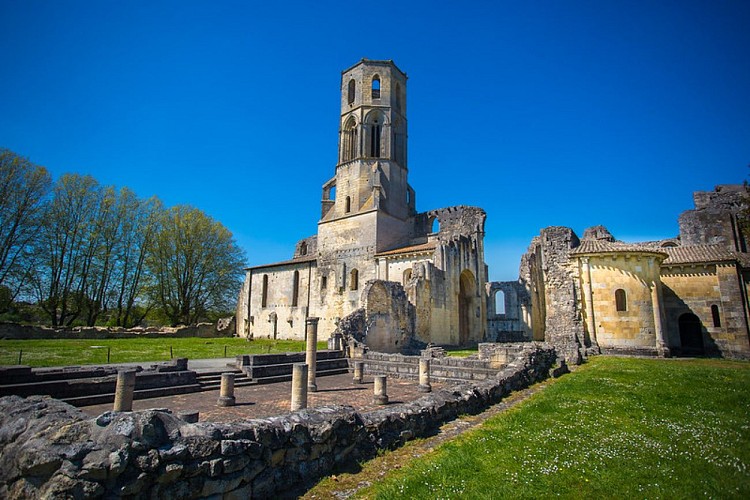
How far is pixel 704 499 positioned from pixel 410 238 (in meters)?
34.3

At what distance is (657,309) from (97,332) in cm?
3859

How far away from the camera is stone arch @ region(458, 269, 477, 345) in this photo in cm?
3259

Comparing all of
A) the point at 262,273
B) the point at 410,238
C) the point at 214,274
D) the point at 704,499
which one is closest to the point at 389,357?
the point at 704,499

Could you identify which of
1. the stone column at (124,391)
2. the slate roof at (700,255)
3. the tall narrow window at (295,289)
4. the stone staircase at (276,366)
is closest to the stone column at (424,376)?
the stone staircase at (276,366)

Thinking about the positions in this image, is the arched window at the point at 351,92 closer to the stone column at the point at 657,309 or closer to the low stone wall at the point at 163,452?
the stone column at the point at 657,309

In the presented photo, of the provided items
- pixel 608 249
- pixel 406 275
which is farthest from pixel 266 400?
pixel 406 275

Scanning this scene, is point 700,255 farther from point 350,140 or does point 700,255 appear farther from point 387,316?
point 350,140

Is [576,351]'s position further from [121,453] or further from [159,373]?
[121,453]

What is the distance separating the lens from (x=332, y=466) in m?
5.89

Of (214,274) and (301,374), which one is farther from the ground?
(214,274)

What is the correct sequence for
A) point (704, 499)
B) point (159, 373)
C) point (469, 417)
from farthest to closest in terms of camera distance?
point (159, 373) < point (469, 417) < point (704, 499)

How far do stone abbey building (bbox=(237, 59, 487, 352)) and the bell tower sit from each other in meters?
0.10

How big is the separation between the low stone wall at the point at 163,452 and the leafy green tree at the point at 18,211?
33.4 m

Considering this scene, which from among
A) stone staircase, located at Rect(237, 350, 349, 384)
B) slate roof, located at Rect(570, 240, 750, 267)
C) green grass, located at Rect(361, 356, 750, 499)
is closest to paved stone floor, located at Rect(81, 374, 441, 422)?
stone staircase, located at Rect(237, 350, 349, 384)
